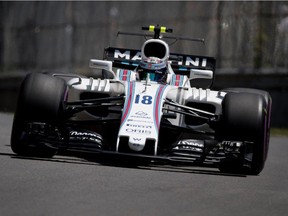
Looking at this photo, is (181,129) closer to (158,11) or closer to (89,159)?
(89,159)

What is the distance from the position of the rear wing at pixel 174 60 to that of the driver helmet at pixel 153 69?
684mm

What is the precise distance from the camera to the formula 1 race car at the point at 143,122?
31.7ft

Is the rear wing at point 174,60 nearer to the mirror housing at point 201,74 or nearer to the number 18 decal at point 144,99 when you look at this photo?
the mirror housing at point 201,74

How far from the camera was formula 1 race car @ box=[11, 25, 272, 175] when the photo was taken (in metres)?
9.65

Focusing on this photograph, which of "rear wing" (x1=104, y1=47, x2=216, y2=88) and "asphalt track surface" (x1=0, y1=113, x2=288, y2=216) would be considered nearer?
"asphalt track surface" (x1=0, y1=113, x2=288, y2=216)

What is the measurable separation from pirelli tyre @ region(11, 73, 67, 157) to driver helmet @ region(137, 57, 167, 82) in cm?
169

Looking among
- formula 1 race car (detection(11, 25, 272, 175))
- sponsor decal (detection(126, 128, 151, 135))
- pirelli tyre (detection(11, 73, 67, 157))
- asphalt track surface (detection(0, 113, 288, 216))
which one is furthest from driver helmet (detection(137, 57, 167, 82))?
sponsor decal (detection(126, 128, 151, 135))

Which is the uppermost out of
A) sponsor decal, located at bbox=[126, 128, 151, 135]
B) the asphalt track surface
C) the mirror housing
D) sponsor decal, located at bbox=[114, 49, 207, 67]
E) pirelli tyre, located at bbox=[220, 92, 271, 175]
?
sponsor decal, located at bbox=[114, 49, 207, 67]

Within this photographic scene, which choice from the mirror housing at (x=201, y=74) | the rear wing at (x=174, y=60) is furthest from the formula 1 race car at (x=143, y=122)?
the rear wing at (x=174, y=60)

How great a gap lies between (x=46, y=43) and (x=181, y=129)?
991 centimetres

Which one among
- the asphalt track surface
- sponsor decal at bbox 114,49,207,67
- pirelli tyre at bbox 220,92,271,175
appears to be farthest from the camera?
sponsor decal at bbox 114,49,207,67

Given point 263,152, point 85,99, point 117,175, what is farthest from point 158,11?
point 117,175

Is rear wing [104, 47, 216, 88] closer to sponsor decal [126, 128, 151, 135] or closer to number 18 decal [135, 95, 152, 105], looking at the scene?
number 18 decal [135, 95, 152, 105]

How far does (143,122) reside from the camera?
382 inches
